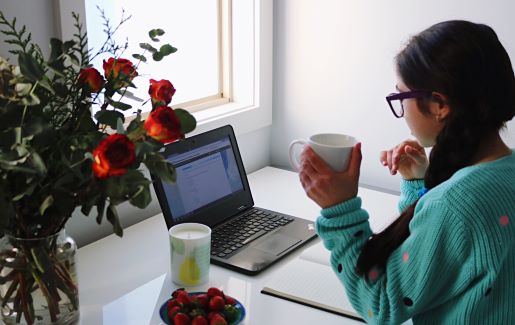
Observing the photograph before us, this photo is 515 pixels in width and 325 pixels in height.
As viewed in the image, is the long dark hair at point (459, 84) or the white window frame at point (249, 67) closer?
the long dark hair at point (459, 84)

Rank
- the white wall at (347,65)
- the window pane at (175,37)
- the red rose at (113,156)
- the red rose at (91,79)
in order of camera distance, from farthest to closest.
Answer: the white wall at (347,65)
the window pane at (175,37)
the red rose at (91,79)
the red rose at (113,156)

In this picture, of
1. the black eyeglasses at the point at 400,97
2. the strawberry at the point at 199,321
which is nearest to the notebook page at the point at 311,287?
the strawberry at the point at 199,321

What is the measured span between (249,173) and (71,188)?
3.93 ft

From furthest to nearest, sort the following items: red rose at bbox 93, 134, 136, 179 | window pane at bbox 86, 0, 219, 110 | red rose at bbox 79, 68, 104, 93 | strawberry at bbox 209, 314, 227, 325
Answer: window pane at bbox 86, 0, 219, 110
strawberry at bbox 209, 314, 227, 325
red rose at bbox 79, 68, 104, 93
red rose at bbox 93, 134, 136, 179

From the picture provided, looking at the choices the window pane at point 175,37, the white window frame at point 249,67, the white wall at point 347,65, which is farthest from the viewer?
the white window frame at point 249,67

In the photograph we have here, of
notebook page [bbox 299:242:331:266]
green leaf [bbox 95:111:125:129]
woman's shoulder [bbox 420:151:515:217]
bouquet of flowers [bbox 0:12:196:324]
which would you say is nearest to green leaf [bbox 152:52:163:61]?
bouquet of flowers [bbox 0:12:196:324]

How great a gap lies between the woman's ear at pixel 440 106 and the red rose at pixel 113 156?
525mm

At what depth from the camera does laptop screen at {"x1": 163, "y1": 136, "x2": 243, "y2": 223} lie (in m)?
1.59

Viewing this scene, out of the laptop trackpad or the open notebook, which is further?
the laptop trackpad

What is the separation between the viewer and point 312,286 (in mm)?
1423

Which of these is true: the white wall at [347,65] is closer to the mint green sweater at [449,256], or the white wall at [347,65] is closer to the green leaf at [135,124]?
the mint green sweater at [449,256]

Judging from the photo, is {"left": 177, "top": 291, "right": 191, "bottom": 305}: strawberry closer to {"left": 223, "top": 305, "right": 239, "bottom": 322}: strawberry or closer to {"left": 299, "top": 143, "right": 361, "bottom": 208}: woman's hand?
{"left": 223, "top": 305, "right": 239, "bottom": 322}: strawberry

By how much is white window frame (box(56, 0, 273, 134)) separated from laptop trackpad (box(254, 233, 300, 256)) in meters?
0.53

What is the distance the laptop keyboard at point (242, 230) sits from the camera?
1562 millimetres
